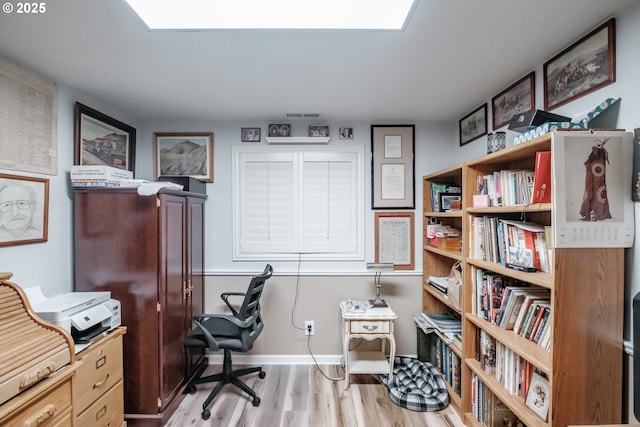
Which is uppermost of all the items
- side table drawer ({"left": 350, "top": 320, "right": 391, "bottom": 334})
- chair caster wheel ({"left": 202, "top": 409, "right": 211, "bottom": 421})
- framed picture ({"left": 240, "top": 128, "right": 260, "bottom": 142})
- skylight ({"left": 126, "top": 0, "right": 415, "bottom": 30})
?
skylight ({"left": 126, "top": 0, "right": 415, "bottom": 30})

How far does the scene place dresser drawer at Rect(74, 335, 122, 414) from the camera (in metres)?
1.46

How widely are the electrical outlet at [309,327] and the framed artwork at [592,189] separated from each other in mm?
2143

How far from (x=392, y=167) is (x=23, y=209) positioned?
2.82 metres

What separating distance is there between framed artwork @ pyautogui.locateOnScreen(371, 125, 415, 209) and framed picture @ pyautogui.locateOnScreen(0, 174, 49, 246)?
8.35 feet

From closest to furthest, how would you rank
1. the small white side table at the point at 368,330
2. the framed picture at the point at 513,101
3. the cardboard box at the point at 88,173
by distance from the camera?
the framed picture at the point at 513,101, the cardboard box at the point at 88,173, the small white side table at the point at 368,330

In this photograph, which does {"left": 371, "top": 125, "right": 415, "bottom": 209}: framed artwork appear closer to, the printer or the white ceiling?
the white ceiling

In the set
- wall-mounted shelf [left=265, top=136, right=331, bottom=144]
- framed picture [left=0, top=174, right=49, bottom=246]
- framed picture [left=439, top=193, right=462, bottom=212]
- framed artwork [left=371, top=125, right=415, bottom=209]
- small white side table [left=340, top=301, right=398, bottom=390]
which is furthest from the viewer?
framed artwork [left=371, top=125, right=415, bottom=209]

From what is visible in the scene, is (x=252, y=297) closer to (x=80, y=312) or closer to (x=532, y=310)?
(x=80, y=312)

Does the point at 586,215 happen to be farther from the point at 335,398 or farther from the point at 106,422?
the point at 106,422

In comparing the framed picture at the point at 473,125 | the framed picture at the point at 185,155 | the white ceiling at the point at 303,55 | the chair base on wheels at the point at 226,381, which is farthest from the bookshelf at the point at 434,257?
the framed picture at the point at 185,155

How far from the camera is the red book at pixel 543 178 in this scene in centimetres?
128

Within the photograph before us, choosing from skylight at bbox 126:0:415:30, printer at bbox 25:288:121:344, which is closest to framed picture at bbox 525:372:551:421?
skylight at bbox 126:0:415:30

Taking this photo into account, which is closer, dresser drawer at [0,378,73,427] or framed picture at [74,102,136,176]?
dresser drawer at [0,378,73,427]

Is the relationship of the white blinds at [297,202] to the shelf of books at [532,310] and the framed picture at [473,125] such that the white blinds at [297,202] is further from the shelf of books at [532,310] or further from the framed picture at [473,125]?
the shelf of books at [532,310]
